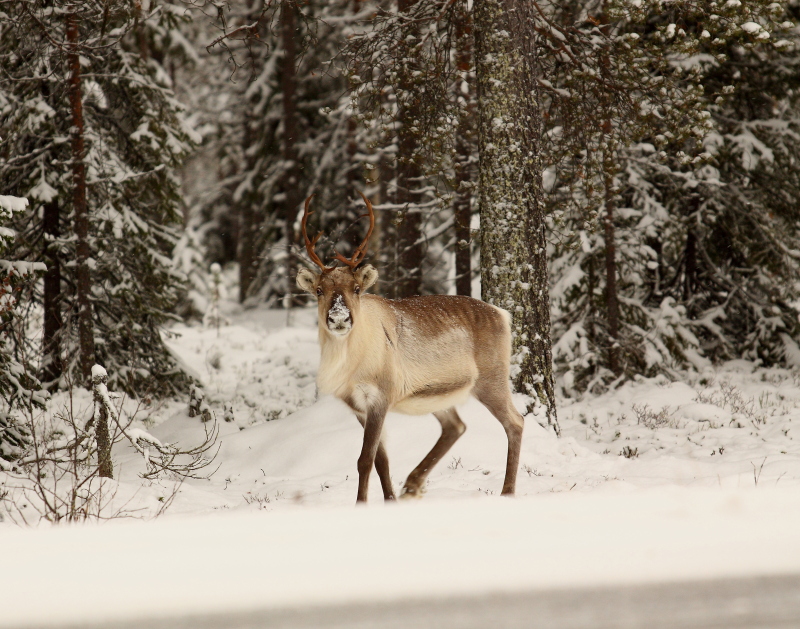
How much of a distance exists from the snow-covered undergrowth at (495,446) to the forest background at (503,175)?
2.63ft

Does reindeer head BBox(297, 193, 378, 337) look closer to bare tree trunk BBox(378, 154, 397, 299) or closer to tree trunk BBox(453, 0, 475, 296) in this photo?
bare tree trunk BBox(378, 154, 397, 299)

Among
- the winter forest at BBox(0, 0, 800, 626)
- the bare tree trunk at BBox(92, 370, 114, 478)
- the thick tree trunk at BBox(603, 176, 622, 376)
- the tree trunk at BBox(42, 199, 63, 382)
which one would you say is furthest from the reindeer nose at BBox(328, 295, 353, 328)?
the thick tree trunk at BBox(603, 176, 622, 376)

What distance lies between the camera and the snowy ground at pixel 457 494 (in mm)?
1877

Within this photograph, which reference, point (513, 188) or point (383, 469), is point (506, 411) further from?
point (513, 188)

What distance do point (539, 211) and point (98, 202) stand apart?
6216 millimetres

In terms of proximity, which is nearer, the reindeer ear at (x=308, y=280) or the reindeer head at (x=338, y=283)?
the reindeer head at (x=338, y=283)

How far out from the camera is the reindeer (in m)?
6.16

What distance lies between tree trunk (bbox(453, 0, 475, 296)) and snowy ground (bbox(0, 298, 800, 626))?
2705 mm

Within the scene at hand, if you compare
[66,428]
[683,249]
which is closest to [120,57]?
[66,428]

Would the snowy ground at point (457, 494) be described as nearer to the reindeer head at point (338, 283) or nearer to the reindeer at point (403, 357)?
the reindeer at point (403, 357)

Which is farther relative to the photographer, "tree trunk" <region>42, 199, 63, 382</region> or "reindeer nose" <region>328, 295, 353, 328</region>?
"tree trunk" <region>42, 199, 63, 382</region>

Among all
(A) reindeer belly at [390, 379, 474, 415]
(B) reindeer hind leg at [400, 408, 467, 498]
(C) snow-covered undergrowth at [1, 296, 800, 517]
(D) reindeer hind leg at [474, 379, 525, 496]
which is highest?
(A) reindeer belly at [390, 379, 474, 415]

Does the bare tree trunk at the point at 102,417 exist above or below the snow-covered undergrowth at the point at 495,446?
above

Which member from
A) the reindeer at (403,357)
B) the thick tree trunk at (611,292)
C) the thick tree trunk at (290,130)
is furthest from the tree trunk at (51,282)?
the thick tree trunk at (290,130)
